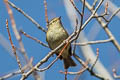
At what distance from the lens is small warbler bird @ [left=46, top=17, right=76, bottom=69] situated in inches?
185

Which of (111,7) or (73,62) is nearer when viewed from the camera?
(111,7)

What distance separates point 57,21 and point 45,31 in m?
0.61

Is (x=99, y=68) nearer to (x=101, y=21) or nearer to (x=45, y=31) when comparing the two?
(x=101, y=21)

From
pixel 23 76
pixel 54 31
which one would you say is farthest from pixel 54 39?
pixel 23 76

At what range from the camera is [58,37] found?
471 centimetres

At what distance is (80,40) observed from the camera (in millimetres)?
5121

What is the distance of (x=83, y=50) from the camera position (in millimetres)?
4887

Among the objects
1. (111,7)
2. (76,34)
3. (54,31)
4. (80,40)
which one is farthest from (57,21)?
(76,34)

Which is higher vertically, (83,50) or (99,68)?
(83,50)

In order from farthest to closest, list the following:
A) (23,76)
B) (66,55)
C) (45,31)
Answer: (66,55) → (45,31) → (23,76)

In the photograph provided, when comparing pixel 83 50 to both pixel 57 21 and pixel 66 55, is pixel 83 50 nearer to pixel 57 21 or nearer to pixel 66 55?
A: pixel 66 55

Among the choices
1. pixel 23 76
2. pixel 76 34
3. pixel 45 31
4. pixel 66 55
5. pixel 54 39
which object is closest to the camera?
pixel 23 76

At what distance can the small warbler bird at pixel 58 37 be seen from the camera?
15.4 ft

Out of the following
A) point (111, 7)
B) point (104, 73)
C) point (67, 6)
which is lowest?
point (104, 73)
